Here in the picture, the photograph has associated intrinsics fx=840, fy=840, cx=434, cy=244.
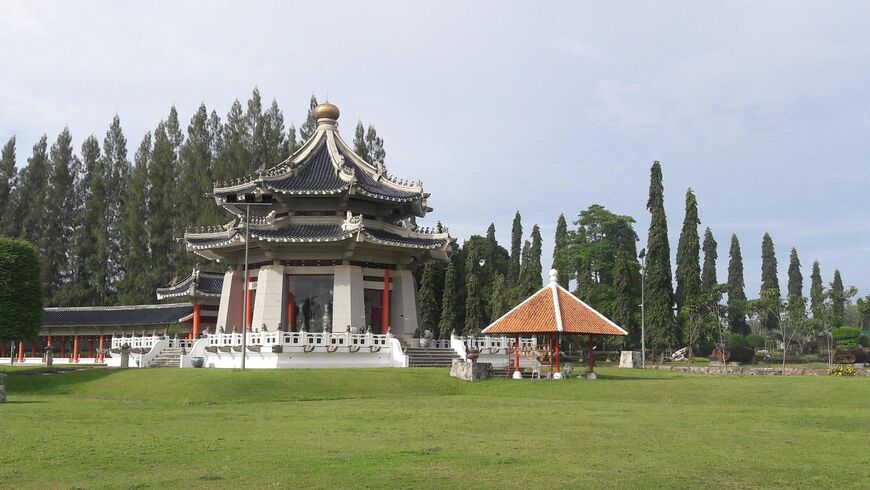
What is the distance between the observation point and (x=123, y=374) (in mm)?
37000

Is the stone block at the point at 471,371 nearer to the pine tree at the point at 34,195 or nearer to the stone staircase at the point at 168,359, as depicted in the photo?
the stone staircase at the point at 168,359

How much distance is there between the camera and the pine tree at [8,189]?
79.3m

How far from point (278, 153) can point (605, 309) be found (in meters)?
34.6

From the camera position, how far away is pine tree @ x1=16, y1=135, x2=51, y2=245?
7994 cm

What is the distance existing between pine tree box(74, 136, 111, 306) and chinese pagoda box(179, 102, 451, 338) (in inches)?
1285

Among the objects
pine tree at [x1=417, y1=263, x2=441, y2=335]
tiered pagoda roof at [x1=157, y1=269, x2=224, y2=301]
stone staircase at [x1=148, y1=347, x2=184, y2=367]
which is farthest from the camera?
pine tree at [x1=417, y1=263, x2=441, y2=335]

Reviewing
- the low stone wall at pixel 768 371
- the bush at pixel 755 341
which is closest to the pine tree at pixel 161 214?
the low stone wall at pixel 768 371

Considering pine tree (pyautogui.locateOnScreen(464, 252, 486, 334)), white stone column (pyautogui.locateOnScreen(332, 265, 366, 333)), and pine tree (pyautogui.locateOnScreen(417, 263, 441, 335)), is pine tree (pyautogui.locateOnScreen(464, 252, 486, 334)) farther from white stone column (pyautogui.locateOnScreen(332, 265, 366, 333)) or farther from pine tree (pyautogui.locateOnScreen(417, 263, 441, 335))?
white stone column (pyautogui.locateOnScreen(332, 265, 366, 333))

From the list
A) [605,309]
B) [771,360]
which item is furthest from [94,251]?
[771,360]

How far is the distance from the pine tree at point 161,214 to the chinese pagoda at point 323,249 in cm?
2775

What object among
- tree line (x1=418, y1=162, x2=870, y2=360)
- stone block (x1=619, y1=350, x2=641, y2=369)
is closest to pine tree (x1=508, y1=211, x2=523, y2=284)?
tree line (x1=418, y1=162, x2=870, y2=360)

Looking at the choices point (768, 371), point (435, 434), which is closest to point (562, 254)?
point (768, 371)

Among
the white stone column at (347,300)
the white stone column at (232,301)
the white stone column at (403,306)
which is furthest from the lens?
the white stone column at (232,301)

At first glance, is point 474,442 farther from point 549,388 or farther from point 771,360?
point 771,360
